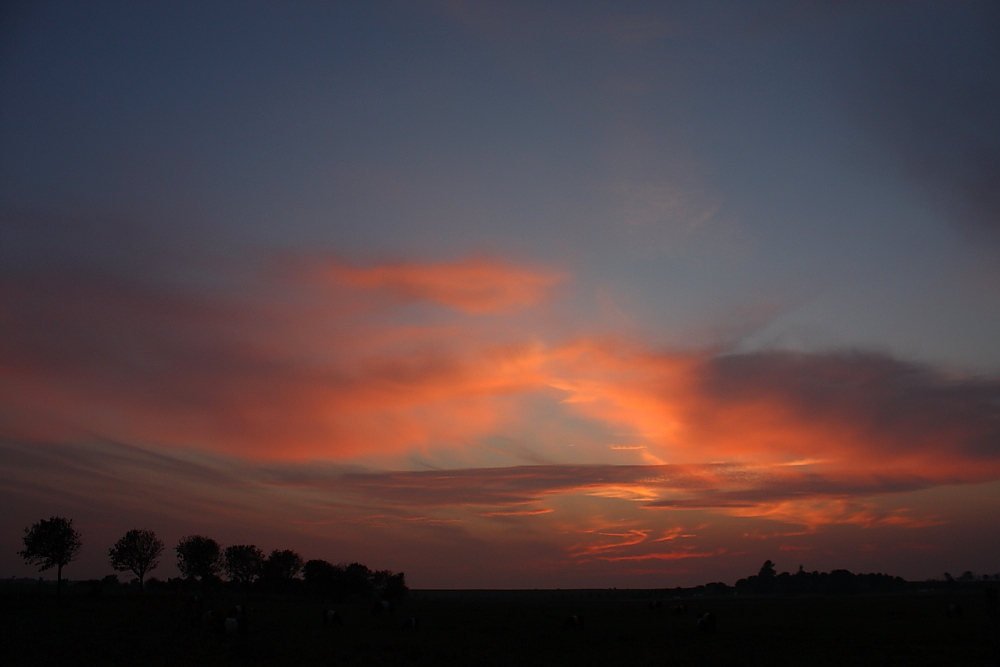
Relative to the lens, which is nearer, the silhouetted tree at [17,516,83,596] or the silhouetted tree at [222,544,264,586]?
the silhouetted tree at [17,516,83,596]

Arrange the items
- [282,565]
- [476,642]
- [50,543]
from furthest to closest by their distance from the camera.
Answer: [282,565] < [50,543] < [476,642]

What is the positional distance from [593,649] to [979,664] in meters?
20.5

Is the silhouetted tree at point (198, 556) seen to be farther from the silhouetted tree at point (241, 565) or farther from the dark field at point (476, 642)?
the dark field at point (476, 642)

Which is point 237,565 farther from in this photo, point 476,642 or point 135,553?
point 476,642

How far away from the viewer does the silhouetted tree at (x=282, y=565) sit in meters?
120

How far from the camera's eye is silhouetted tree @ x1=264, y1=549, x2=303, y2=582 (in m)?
120

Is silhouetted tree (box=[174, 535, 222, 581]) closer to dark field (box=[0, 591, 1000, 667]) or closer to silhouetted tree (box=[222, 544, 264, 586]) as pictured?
silhouetted tree (box=[222, 544, 264, 586])

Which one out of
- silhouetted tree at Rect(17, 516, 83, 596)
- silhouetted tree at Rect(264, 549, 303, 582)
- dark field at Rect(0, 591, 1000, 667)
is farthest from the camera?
silhouetted tree at Rect(264, 549, 303, 582)

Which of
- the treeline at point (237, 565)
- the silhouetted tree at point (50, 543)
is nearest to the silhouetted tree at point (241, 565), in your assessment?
the treeline at point (237, 565)

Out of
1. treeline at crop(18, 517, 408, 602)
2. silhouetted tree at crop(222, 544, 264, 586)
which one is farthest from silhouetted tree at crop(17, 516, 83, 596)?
silhouetted tree at crop(222, 544, 264, 586)

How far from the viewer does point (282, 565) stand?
121 meters

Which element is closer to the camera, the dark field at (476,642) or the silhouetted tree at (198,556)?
the dark field at (476,642)

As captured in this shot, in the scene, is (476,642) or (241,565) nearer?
(476,642)

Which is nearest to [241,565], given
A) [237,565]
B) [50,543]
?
[237,565]
